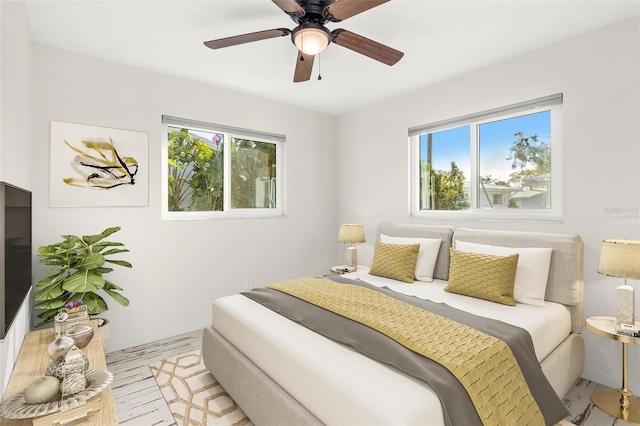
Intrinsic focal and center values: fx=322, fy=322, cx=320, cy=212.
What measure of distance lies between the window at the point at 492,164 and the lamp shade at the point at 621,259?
2.21 ft

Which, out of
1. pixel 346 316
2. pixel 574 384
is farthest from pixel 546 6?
pixel 574 384

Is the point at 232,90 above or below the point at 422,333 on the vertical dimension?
above

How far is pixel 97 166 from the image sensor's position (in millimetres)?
2834

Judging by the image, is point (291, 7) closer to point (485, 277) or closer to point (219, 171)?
point (485, 277)

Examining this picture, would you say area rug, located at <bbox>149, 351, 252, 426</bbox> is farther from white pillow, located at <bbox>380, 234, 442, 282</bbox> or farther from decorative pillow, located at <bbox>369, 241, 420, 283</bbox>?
white pillow, located at <bbox>380, 234, 442, 282</bbox>

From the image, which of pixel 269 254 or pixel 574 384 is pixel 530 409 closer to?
pixel 574 384

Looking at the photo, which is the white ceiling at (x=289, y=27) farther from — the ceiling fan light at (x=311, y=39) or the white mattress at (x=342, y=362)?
the white mattress at (x=342, y=362)

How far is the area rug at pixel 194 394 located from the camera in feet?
6.46

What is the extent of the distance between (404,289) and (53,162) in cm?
308

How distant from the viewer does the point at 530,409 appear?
146cm

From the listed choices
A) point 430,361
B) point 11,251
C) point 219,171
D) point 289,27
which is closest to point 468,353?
point 430,361

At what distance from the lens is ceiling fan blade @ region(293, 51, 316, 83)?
6.97 ft

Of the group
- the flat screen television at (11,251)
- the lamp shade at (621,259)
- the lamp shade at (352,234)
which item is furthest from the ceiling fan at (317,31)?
the lamp shade at (352,234)

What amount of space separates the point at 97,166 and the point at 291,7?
2.25 metres
